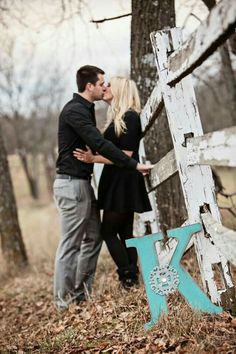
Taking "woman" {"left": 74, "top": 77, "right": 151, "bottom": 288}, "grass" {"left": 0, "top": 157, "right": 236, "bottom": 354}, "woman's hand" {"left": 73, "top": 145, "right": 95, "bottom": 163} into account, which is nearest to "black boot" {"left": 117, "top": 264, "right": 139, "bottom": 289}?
"woman" {"left": 74, "top": 77, "right": 151, "bottom": 288}

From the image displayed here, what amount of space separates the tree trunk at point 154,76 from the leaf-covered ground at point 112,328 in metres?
1.00

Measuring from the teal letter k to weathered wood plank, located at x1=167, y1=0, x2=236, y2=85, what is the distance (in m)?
1.05

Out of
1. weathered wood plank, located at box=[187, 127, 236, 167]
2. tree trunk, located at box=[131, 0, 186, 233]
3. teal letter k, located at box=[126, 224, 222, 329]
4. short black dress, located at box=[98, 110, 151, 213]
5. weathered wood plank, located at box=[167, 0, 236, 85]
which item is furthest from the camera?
tree trunk, located at box=[131, 0, 186, 233]

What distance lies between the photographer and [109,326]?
4.14 metres

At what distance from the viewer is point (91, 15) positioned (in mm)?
7098

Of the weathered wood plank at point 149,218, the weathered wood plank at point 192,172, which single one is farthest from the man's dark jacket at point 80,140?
the weathered wood plank at point 192,172

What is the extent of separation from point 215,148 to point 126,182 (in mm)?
1970

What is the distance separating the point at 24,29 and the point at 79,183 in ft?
15.6

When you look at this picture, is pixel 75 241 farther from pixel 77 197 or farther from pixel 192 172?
pixel 192 172

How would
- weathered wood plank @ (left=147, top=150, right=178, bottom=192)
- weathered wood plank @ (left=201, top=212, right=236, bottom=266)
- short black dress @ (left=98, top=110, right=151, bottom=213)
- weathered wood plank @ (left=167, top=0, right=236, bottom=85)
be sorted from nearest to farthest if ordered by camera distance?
weathered wood plank @ (left=167, top=0, right=236, bottom=85) < weathered wood plank @ (left=201, top=212, right=236, bottom=266) < weathered wood plank @ (left=147, top=150, right=178, bottom=192) < short black dress @ (left=98, top=110, right=151, bottom=213)

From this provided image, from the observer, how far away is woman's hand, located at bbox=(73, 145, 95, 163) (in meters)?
4.96

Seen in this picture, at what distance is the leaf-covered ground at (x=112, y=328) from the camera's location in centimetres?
333

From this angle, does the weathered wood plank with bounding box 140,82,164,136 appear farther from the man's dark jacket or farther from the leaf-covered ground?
the leaf-covered ground

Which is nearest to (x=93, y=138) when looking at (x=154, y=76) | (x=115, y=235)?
(x=115, y=235)
